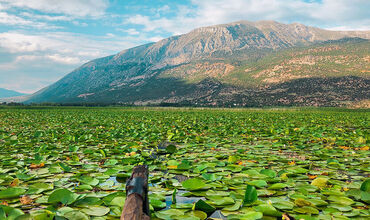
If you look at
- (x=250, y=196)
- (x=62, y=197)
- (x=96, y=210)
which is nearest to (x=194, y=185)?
(x=250, y=196)

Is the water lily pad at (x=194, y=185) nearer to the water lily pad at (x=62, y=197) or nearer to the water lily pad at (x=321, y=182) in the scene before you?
the water lily pad at (x=62, y=197)

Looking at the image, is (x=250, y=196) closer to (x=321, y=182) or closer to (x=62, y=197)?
(x=321, y=182)

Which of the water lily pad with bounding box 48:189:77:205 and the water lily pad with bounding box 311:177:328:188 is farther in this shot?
the water lily pad with bounding box 311:177:328:188

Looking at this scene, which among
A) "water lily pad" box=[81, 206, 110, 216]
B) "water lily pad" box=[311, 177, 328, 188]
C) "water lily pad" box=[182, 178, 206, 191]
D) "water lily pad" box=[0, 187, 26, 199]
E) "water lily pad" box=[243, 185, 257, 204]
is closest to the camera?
"water lily pad" box=[81, 206, 110, 216]

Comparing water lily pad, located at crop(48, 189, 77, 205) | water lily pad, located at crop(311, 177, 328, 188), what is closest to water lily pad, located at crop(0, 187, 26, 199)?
water lily pad, located at crop(48, 189, 77, 205)

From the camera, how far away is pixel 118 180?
11.9 ft

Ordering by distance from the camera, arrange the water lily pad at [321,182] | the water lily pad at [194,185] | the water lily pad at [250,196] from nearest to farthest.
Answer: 1. the water lily pad at [250,196]
2. the water lily pad at [194,185]
3. the water lily pad at [321,182]

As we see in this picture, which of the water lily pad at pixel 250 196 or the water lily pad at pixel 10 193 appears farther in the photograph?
the water lily pad at pixel 10 193

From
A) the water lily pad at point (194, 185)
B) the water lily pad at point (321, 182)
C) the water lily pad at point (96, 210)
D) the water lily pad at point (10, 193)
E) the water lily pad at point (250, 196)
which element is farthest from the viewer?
the water lily pad at point (321, 182)

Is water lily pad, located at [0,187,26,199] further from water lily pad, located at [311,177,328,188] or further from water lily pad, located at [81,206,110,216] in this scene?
water lily pad, located at [311,177,328,188]

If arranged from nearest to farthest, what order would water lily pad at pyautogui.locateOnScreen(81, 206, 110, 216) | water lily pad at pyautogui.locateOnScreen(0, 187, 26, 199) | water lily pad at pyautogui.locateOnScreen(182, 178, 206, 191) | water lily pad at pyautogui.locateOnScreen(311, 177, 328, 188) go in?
1. water lily pad at pyautogui.locateOnScreen(81, 206, 110, 216)
2. water lily pad at pyautogui.locateOnScreen(0, 187, 26, 199)
3. water lily pad at pyautogui.locateOnScreen(182, 178, 206, 191)
4. water lily pad at pyautogui.locateOnScreen(311, 177, 328, 188)

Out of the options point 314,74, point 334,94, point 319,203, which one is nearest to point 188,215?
point 319,203

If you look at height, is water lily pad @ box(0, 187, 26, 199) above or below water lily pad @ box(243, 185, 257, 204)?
above

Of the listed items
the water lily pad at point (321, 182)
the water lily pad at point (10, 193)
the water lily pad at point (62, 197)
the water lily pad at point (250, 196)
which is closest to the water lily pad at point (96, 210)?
the water lily pad at point (62, 197)
